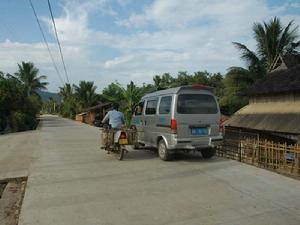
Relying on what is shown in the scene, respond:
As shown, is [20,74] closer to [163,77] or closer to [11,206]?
[163,77]

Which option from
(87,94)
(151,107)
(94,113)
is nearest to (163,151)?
(151,107)

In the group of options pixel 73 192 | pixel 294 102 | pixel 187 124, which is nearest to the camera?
pixel 73 192

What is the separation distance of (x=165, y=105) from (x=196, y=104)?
0.93 meters

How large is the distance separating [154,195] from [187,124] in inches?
148

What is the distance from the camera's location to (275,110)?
2122cm

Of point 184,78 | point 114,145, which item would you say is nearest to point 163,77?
point 184,78

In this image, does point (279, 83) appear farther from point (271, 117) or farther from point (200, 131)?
point (200, 131)

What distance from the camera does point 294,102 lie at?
20094 millimetres

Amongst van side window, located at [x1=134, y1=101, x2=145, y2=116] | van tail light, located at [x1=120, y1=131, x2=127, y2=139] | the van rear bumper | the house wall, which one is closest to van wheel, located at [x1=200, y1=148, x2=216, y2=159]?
the van rear bumper

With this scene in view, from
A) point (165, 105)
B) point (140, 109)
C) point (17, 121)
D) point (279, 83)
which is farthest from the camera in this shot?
point (17, 121)

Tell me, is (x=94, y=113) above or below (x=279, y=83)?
below

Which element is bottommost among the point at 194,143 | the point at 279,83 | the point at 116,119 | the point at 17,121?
the point at 194,143

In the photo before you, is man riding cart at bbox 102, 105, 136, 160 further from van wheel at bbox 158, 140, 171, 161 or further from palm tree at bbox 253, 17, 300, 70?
palm tree at bbox 253, 17, 300, 70

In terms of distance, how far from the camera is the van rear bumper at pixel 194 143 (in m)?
10.3
